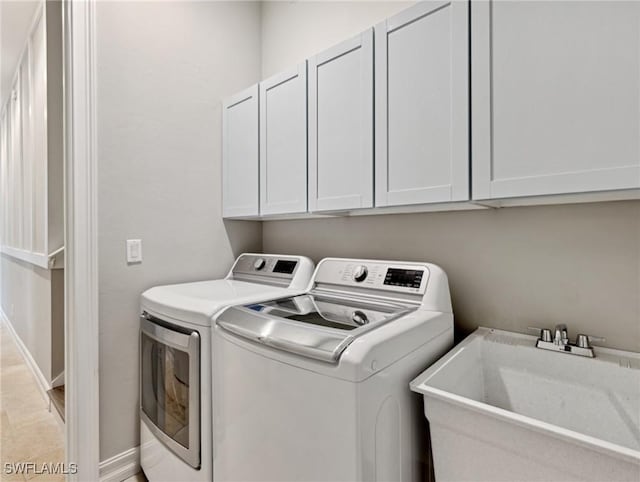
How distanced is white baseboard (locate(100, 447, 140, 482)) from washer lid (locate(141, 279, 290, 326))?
747mm

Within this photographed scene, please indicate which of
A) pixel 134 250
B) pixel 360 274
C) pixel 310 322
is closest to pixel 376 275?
pixel 360 274

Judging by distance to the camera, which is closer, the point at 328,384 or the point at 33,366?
the point at 328,384

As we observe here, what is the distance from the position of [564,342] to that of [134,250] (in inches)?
75.2

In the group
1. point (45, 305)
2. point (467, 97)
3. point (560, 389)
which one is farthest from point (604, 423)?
point (45, 305)

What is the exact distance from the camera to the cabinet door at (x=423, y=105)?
1167 millimetres

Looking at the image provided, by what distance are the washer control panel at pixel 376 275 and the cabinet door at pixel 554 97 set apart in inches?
16.0

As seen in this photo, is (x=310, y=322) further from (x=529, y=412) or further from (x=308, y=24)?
(x=308, y=24)

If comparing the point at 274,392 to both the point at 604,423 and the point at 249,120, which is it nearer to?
the point at 604,423

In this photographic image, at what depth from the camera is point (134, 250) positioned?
173 centimetres

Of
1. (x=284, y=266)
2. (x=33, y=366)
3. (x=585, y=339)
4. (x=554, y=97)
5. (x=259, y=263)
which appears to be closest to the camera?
(x=554, y=97)

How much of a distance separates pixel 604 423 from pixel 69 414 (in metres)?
2.12

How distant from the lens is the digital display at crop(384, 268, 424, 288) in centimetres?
138

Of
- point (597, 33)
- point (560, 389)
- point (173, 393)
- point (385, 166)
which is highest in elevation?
point (597, 33)

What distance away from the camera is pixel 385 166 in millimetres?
1376
